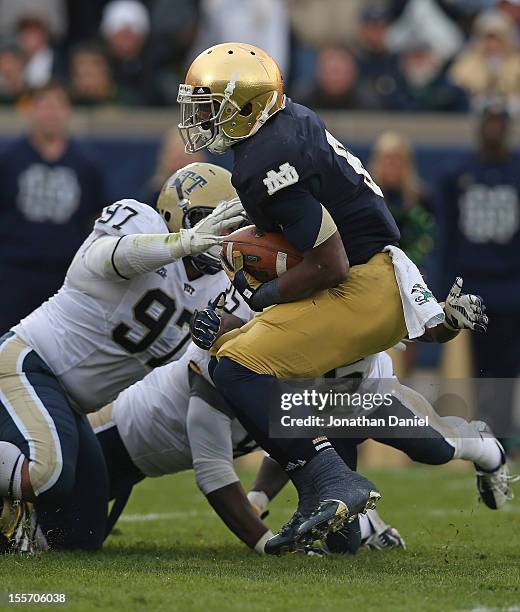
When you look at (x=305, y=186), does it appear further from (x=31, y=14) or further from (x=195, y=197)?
(x=31, y=14)

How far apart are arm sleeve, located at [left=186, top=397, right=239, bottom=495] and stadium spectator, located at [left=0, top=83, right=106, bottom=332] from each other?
11.7 ft

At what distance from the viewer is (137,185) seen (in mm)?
9953

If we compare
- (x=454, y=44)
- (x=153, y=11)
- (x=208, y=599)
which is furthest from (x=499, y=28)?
(x=208, y=599)

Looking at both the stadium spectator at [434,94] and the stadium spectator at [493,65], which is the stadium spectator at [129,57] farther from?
the stadium spectator at [493,65]

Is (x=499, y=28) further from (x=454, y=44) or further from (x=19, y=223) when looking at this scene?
(x=19, y=223)

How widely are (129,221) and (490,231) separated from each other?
156 inches

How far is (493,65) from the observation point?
10.2 m

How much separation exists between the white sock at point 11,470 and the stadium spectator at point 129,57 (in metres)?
5.88

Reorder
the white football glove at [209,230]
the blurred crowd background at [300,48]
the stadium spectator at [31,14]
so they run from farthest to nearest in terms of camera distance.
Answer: the stadium spectator at [31,14], the blurred crowd background at [300,48], the white football glove at [209,230]

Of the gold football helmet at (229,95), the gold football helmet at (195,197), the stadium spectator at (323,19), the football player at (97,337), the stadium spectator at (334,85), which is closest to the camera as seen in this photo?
the gold football helmet at (229,95)

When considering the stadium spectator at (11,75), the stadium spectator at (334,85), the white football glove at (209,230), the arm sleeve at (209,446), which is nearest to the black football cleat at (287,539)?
the arm sleeve at (209,446)

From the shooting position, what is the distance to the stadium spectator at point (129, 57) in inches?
408

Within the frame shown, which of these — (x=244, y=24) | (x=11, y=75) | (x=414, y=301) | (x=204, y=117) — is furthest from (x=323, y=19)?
(x=414, y=301)

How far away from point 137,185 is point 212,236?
536 centimetres
